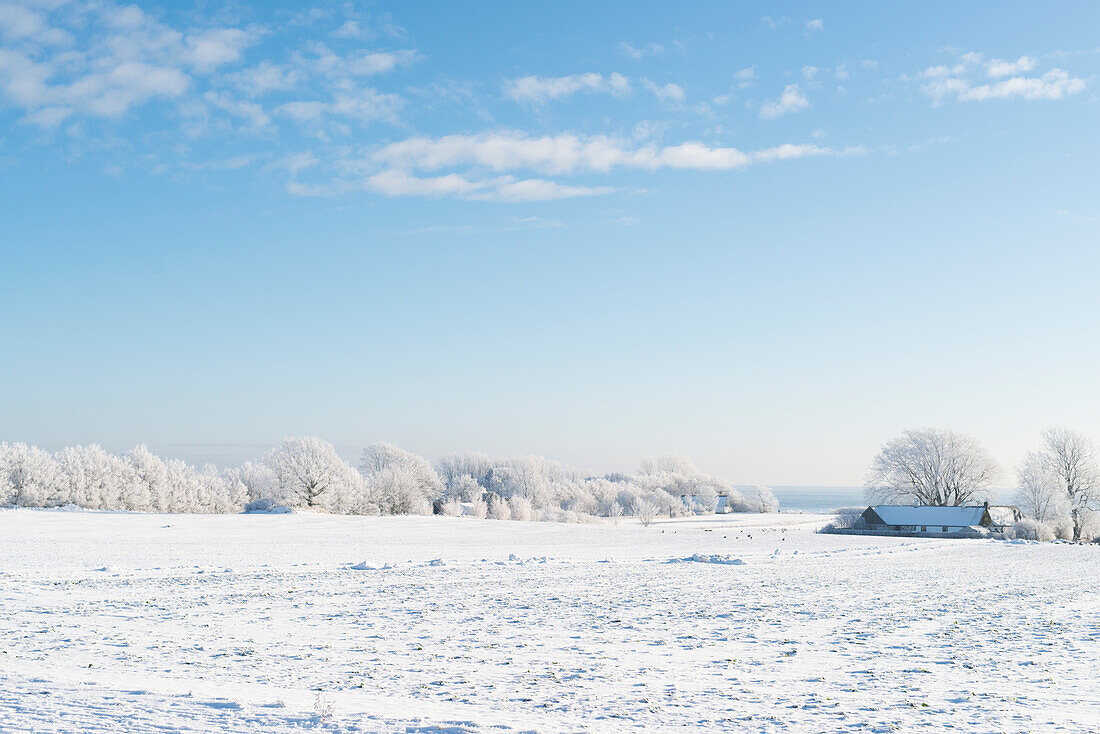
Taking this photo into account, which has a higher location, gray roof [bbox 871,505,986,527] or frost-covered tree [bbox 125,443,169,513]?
frost-covered tree [bbox 125,443,169,513]

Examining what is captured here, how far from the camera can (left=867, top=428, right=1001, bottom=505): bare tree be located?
8644cm

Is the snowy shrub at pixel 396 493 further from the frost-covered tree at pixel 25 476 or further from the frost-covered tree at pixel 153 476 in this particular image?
the frost-covered tree at pixel 25 476

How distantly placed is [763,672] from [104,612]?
12.1 m

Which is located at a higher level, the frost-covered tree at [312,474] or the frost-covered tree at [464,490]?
the frost-covered tree at [312,474]

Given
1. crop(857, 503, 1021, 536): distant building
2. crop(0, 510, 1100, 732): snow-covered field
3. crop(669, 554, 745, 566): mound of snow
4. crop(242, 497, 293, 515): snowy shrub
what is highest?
crop(0, 510, 1100, 732): snow-covered field

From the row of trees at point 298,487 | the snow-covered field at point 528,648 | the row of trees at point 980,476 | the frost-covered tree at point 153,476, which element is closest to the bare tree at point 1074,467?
the row of trees at point 980,476

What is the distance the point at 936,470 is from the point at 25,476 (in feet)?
302

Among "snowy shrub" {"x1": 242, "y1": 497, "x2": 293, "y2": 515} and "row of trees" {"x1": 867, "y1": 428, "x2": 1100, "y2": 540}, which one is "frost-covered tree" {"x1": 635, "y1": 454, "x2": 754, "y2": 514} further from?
"snowy shrub" {"x1": 242, "y1": 497, "x2": 293, "y2": 515}

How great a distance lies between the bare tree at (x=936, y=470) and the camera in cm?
8644

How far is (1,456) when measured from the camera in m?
67.1

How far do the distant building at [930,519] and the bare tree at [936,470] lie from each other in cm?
645

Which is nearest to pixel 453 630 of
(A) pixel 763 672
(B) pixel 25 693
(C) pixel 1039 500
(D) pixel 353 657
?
(D) pixel 353 657

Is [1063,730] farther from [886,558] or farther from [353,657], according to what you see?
[886,558]

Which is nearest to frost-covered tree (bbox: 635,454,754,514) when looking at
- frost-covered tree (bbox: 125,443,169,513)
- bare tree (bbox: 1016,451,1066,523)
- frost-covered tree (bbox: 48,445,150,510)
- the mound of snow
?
bare tree (bbox: 1016,451,1066,523)
